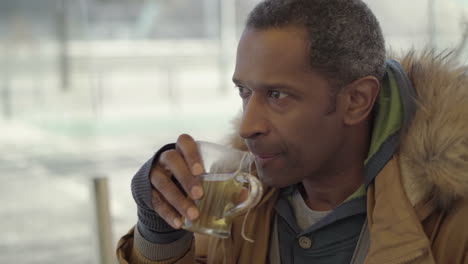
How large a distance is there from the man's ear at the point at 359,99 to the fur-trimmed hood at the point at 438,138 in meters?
0.08

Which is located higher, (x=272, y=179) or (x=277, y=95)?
(x=277, y=95)

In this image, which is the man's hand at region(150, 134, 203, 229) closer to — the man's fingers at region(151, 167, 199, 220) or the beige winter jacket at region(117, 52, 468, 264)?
the man's fingers at region(151, 167, 199, 220)

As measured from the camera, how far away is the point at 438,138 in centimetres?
111

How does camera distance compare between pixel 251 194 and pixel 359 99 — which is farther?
pixel 359 99

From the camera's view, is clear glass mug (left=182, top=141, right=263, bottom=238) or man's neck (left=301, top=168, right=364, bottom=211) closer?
clear glass mug (left=182, top=141, right=263, bottom=238)

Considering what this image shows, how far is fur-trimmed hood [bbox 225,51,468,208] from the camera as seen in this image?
109 cm

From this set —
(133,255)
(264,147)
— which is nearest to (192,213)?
(264,147)

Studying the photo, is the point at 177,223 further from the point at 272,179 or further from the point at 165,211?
the point at 272,179

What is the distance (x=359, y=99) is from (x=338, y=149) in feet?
0.37

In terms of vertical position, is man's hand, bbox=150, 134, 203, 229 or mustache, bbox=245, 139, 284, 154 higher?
mustache, bbox=245, 139, 284, 154

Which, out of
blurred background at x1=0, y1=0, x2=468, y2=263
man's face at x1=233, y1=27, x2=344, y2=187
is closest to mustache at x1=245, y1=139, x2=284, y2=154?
man's face at x1=233, y1=27, x2=344, y2=187

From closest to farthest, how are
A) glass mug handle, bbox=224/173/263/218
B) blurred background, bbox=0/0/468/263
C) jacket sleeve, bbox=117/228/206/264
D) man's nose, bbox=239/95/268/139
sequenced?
glass mug handle, bbox=224/173/263/218 < man's nose, bbox=239/95/268/139 < jacket sleeve, bbox=117/228/206/264 < blurred background, bbox=0/0/468/263

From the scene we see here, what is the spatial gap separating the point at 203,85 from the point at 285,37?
167 inches

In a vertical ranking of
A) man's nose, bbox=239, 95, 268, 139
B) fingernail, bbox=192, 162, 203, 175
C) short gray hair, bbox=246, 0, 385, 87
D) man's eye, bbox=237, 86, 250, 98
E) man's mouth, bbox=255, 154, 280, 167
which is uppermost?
short gray hair, bbox=246, 0, 385, 87
